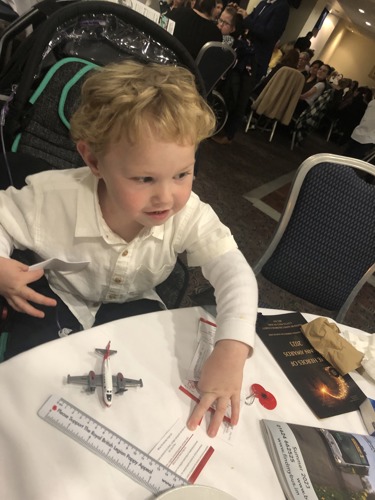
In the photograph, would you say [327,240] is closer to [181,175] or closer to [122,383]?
[181,175]

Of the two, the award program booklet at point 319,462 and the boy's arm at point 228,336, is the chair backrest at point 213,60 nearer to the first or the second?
the boy's arm at point 228,336

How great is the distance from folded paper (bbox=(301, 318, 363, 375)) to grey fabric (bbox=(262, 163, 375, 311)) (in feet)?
1.53

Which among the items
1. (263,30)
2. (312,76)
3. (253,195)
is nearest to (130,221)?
(253,195)

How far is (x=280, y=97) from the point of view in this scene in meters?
5.09

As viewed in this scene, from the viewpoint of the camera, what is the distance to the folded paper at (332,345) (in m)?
0.86

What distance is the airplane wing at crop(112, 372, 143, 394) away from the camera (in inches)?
24.4

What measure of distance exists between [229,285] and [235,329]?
12 centimetres

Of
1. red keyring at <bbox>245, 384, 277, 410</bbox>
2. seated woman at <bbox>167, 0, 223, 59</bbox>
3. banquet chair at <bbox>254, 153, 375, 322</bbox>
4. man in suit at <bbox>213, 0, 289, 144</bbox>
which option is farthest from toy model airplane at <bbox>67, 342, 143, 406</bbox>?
man in suit at <bbox>213, 0, 289, 144</bbox>

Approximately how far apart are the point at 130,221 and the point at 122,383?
1.31 feet

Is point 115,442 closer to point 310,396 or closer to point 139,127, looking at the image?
point 310,396

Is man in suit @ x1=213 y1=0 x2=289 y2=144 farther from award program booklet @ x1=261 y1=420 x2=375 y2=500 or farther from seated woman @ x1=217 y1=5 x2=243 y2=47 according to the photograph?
award program booklet @ x1=261 y1=420 x2=375 y2=500

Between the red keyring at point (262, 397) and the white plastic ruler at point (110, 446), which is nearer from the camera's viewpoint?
the white plastic ruler at point (110, 446)

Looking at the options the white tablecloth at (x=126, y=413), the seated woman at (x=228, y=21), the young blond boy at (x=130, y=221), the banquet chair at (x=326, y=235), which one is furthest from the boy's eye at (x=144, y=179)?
the seated woman at (x=228, y=21)

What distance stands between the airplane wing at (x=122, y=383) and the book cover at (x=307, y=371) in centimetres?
35
